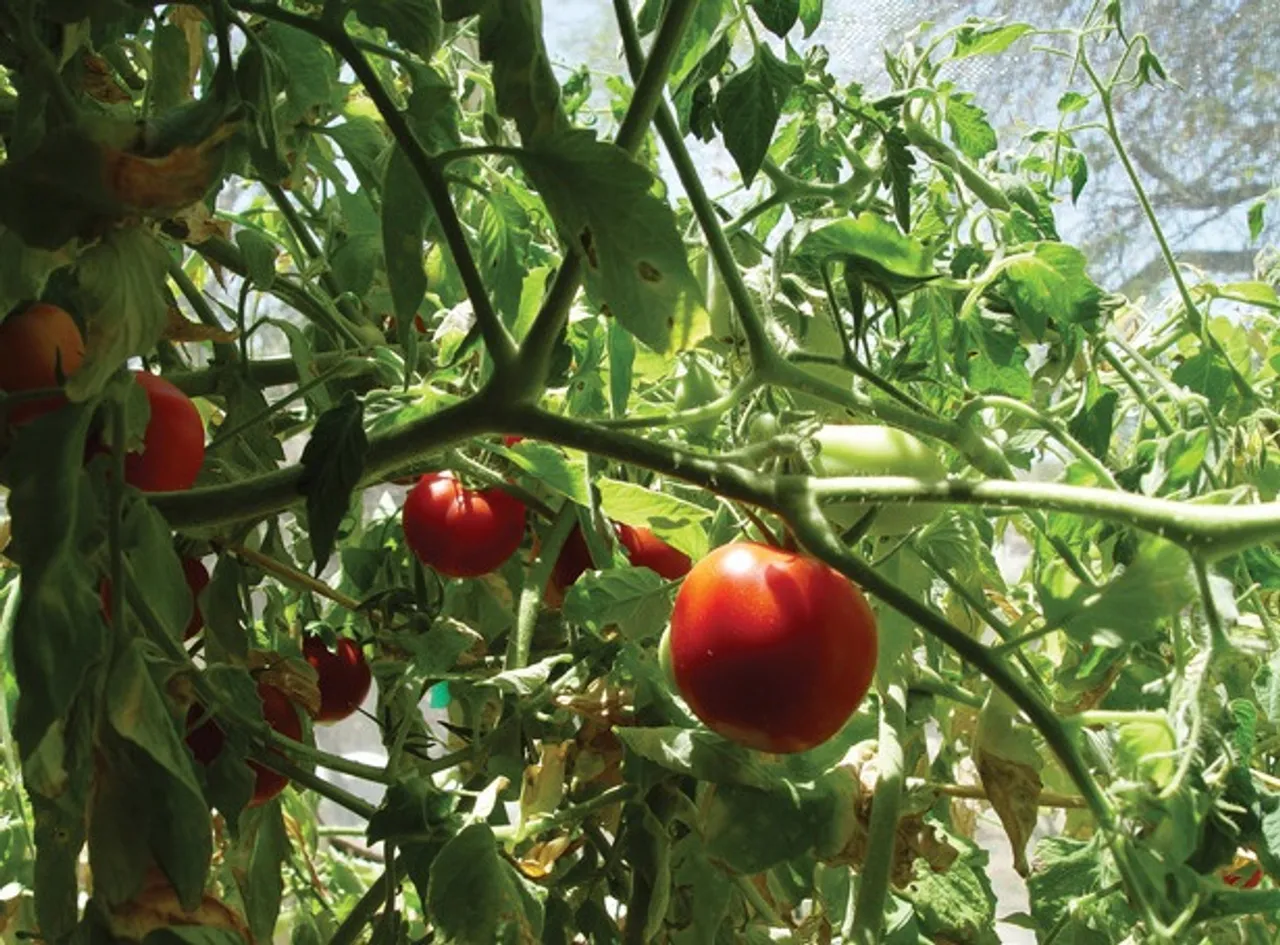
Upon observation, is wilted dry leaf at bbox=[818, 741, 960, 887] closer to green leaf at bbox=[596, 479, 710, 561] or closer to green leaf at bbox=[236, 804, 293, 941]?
green leaf at bbox=[596, 479, 710, 561]

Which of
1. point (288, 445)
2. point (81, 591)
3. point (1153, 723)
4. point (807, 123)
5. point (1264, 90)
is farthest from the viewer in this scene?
point (288, 445)

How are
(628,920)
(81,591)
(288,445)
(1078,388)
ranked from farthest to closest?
(288,445), (1078,388), (628,920), (81,591)

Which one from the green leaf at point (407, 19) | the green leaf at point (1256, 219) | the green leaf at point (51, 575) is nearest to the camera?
the green leaf at point (51, 575)

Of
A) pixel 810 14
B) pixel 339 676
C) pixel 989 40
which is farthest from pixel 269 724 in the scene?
pixel 989 40

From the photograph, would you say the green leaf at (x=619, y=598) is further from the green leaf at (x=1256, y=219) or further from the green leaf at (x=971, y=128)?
the green leaf at (x=1256, y=219)

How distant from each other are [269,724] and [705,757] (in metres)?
0.21

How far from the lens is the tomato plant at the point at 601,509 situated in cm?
37

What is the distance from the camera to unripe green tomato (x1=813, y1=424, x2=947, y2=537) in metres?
0.45

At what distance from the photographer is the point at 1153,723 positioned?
0.46 meters

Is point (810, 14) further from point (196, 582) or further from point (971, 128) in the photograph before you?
point (196, 582)

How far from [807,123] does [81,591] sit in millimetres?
459

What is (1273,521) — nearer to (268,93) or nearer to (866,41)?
(268,93)

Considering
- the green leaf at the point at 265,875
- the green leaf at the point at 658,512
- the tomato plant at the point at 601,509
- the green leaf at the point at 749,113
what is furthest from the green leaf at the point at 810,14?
the green leaf at the point at 265,875

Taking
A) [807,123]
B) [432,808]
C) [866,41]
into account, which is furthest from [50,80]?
[866,41]
